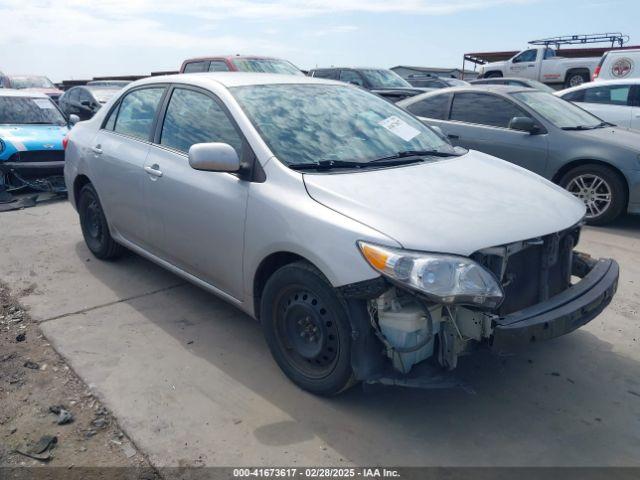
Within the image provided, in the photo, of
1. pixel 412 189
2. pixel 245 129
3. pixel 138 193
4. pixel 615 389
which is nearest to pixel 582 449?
pixel 615 389

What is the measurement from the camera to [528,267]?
2.99 metres

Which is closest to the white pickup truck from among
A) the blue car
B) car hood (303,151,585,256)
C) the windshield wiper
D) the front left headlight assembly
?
the blue car

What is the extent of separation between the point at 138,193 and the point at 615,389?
3.48 meters

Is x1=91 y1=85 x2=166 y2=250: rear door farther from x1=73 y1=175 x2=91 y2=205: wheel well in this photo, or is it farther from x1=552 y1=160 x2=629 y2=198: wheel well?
x1=552 y1=160 x2=629 y2=198: wheel well

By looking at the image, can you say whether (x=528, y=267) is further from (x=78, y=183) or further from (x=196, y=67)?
(x=196, y=67)

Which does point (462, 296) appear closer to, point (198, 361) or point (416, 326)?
point (416, 326)

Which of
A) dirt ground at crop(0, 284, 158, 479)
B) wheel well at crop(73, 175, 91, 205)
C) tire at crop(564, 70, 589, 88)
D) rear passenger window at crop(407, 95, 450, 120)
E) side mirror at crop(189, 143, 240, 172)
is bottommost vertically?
dirt ground at crop(0, 284, 158, 479)

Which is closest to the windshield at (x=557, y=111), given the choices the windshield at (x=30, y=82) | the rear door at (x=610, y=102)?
the rear door at (x=610, y=102)

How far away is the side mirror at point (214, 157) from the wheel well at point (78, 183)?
2.41 metres

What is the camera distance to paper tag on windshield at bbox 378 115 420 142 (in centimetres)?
388

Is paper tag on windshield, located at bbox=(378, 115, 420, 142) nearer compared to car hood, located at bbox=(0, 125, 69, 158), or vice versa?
paper tag on windshield, located at bbox=(378, 115, 420, 142)

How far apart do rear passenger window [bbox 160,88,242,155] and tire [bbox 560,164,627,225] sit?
467 cm

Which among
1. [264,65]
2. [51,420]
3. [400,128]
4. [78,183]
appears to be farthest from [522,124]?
[51,420]

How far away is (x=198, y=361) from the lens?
3.59 m
